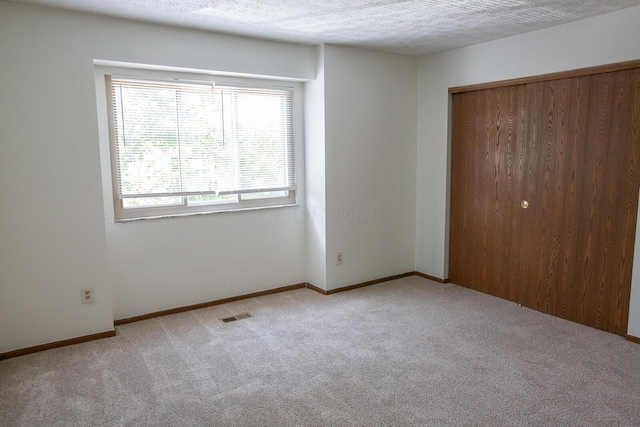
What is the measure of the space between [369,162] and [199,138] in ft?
5.30

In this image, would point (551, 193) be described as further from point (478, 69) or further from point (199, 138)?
point (199, 138)

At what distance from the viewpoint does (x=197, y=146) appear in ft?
12.6

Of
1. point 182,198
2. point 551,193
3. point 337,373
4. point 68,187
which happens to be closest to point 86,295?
point 68,187

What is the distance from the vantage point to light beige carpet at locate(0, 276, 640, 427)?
234cm

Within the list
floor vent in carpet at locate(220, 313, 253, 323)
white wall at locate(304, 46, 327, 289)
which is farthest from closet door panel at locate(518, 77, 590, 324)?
floor vent in carpet at locate(220, 313, 253, 323)

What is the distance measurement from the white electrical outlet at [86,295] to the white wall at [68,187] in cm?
4

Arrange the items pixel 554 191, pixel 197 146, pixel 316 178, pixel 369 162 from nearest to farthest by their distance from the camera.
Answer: pixel 554 191
pixel 197 146
pixel 316 178
pixel 369 162

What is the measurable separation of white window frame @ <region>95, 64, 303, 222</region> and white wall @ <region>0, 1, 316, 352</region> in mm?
111

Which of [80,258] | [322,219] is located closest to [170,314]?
[80,258]

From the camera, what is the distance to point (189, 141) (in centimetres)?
378

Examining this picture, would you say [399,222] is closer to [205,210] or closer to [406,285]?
[406,285]

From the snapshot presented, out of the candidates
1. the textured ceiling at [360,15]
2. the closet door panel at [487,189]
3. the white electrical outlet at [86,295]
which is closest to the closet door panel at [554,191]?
the closet door panel at [487,189]

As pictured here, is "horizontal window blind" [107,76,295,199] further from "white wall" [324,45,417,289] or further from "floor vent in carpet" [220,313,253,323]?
"floor vent in carpet" [220,313,253,323]

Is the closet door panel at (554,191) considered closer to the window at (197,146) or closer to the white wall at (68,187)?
the window at (197,146)
